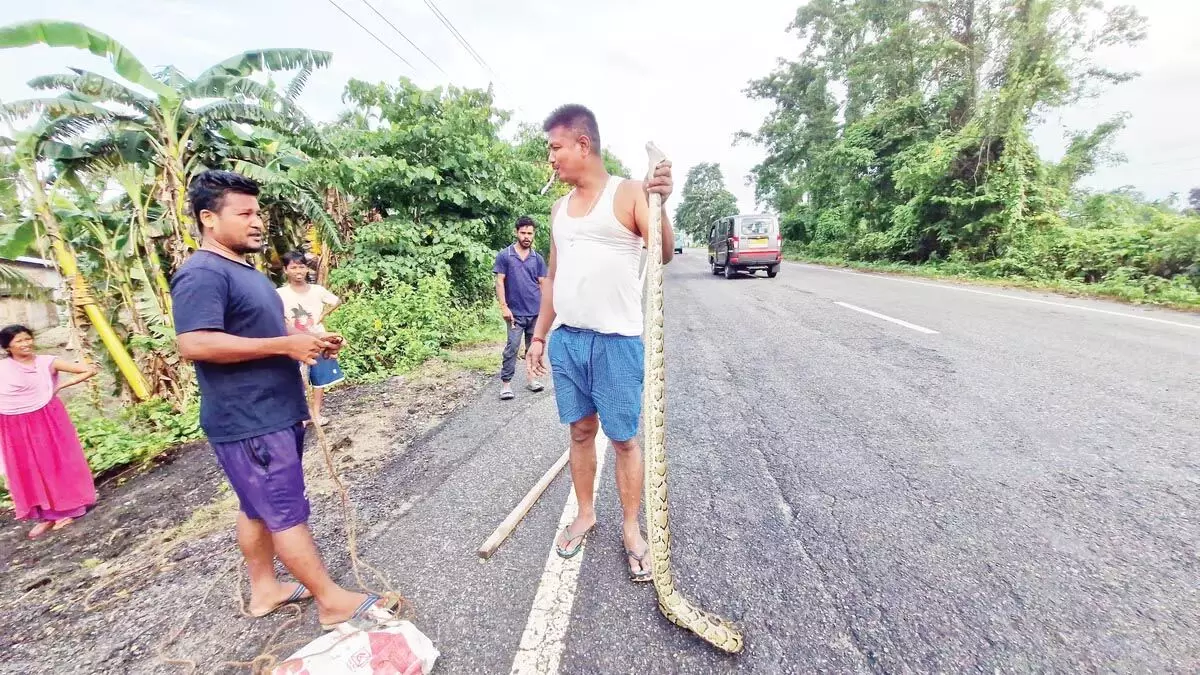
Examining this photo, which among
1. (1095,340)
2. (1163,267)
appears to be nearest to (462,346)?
(1095,340)

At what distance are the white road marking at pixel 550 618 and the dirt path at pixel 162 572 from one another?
84 cm

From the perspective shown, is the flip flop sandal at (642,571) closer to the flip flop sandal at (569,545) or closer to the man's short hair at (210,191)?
the flip flop sandal at (569,545)

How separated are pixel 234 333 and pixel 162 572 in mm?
1530

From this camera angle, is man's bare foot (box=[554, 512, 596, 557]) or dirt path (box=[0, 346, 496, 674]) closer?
dirt path (box=[0, 346, 496, 674])

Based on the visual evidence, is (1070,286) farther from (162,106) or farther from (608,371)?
(162,106)

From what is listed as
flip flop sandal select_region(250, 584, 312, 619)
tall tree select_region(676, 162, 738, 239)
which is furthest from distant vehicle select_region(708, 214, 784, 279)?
tall tree select_region(676, 162, 738, 239)

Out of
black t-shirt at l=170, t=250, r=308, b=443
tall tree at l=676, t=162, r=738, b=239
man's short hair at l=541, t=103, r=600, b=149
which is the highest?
tall tree at l=676, t=162, r=738, b=239

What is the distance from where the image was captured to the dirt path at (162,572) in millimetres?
1763

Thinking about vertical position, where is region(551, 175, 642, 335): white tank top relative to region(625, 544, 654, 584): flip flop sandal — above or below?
above

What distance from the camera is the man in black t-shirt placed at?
1.57m

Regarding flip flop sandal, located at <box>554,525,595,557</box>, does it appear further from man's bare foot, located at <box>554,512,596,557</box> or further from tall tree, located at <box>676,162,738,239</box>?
tall tree, located at <box>676,162,738,239</box>

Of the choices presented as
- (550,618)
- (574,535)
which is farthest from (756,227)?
(550,618)

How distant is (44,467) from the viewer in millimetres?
3232

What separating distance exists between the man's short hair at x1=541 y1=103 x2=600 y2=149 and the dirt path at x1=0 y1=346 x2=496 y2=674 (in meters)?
2.19
